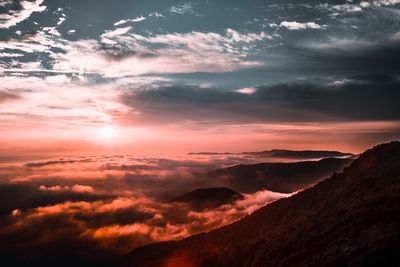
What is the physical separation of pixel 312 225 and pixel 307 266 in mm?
56985

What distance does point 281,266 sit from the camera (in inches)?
4215

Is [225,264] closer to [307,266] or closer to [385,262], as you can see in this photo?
[307,266]

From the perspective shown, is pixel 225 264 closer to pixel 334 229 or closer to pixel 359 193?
pixel 359 193

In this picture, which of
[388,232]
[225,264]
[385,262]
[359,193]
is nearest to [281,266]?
[388,232]

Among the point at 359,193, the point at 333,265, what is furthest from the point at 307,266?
the point at 359,193

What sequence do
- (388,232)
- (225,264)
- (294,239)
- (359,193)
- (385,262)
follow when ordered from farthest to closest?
1. (225,264)
2. (359,193)
3. (294,239)
4. (388,232)
5. (385,262)

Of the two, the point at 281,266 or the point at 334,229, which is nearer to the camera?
the point at 281,266

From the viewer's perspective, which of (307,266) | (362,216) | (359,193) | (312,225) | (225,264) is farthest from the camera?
(225,264)

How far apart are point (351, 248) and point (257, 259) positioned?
66.8 m

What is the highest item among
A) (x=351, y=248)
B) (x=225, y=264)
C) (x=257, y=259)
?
(x=351, y=248)

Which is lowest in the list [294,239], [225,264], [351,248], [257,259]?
[225,264]

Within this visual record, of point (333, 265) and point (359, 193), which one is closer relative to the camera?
point (333, 265)

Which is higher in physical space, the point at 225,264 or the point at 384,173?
the point at 384,173

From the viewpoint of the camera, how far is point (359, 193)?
17175 centimetres
